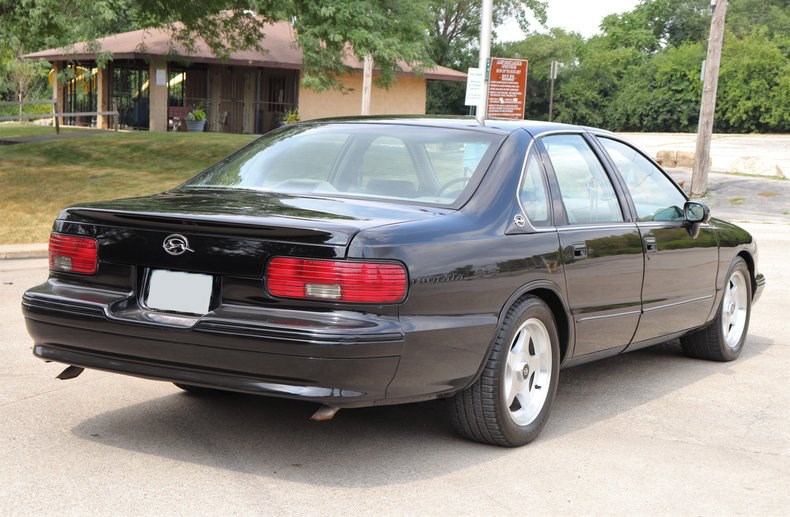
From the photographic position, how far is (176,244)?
4.43 m

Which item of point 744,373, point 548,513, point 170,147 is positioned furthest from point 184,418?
point 170,147

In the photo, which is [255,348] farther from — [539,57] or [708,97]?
[539,57]

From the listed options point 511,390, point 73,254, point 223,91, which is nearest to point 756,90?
point 223,91

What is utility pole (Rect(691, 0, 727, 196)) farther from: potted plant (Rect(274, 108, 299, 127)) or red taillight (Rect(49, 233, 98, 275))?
red taillight (Rect(49, 233, 98, 275))

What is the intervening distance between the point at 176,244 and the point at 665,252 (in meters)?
3.08

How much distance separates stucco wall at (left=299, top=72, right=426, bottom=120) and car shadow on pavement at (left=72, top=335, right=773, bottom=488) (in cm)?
3243

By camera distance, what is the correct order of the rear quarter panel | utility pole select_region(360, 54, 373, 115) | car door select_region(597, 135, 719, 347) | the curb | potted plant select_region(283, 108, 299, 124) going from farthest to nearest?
potted plant select_region(283, 108, 299, 124)
utility pole select_region(360, 54, 373, 115)
the curb
car door select_region(597, 135, 719, 347)
the rear quarter panel

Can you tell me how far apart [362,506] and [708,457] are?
6.15 feet

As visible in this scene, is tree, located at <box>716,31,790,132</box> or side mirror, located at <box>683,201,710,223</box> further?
tree, located at <box>716,31,790,132</box>

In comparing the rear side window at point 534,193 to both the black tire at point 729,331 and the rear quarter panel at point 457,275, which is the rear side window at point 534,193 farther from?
the black tire at point 729,331

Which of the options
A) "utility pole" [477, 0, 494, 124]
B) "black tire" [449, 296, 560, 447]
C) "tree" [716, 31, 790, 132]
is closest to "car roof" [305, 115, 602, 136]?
"black tire" [449, 296, 560, 447]

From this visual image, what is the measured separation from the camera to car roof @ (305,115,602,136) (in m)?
5.50

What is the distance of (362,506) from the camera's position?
13.6 ft

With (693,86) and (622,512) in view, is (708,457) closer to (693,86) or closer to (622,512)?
(622,512)
